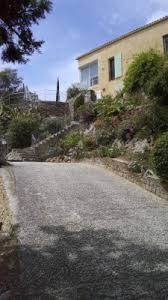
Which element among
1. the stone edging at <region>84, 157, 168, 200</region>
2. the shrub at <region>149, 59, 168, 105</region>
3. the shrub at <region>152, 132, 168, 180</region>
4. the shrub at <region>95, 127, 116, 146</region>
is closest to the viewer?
the shrub at <region>152, 132, 168, 180</region>

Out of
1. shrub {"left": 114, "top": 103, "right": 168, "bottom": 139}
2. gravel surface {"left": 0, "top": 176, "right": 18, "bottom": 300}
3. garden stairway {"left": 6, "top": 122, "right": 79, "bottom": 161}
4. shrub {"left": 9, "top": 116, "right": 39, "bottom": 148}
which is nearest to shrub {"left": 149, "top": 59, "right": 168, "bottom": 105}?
shrub {"left": 114, "top": 103, "right": 168, "bottom": 139}

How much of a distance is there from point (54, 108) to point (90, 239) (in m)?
24.7

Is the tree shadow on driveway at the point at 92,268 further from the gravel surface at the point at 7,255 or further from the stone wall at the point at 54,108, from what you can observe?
the stone wall at the point at 54,108

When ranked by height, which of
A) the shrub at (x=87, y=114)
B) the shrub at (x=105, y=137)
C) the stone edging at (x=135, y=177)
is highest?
the shrub at (x=87, y=114)

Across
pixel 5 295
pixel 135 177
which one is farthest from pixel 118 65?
pixel 5 295

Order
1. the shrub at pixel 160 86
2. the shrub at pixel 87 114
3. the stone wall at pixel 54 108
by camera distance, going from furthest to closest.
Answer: the stone wall at pixel 54 108 < the shrub at pixel 87 114 < the shrub at pixel 160 86

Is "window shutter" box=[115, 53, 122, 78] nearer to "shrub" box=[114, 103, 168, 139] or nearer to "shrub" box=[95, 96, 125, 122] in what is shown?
"shrub" box=[95, 96, 125, 122]

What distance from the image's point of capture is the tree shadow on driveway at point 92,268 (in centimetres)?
665

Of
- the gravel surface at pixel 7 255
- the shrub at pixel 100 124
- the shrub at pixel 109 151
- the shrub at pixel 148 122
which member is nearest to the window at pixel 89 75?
the shrub at pixel 100 124

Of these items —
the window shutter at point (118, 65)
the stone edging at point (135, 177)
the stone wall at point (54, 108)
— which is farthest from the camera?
the stone wall at point (54, 108)

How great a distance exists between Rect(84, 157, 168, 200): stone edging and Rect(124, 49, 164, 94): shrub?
13.2 feet

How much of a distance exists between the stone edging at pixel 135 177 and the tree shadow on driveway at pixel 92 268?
4051mm

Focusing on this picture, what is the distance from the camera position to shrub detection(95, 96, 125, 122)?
22172 millimetres

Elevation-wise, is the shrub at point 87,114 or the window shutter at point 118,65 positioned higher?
the window shutter at point 118,65
